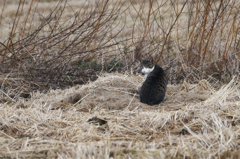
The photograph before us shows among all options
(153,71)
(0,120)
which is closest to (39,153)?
(0,120)

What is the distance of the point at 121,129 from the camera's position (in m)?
2.81

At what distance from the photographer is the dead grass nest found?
2309 millimetres

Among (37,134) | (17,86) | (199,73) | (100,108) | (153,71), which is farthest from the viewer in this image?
(199,73)

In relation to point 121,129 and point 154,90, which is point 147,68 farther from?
point 121,129

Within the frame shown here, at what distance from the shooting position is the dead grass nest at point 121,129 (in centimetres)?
231

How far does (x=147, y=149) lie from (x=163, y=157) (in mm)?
161

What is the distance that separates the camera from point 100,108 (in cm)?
364

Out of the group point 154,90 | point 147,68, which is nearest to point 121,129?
point 154,90

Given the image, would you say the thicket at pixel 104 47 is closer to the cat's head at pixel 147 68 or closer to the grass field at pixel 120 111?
the grass field at pixel 120 111

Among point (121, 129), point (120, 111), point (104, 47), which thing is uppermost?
point (104, 47)

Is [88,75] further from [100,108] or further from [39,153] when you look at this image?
[39,153]

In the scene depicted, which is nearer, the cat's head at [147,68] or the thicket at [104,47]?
the cat's head at [147,68]

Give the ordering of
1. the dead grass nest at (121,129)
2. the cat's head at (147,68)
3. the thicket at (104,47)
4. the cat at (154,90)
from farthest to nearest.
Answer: the thicket at (104,47) → the cat's head at (147,68) → the cat at (154,90) → the dead grass nest at (121,129)

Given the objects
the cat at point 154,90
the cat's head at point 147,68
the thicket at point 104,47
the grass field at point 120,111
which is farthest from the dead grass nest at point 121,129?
the thicket at point 104,47
